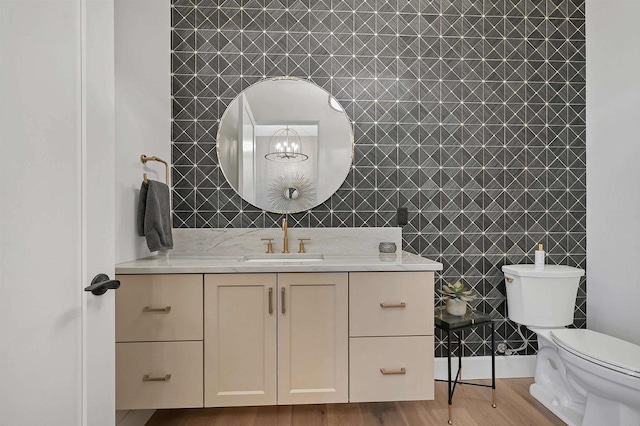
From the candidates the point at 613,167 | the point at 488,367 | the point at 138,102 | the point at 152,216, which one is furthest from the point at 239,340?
the point at 613,167

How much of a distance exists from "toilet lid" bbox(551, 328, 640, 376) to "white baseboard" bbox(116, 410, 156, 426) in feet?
7.00

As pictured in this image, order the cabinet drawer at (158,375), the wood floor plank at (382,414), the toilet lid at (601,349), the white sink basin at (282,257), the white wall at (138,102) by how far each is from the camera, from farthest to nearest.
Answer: the white sink basin at (282,257)
the wood floor plank at (382,414)
the white wall at (138,102)
the cabinet drawer at (158,375)
the toilet lid at (601,349)

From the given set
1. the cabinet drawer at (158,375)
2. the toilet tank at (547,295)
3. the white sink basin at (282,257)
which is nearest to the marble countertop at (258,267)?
the cabinet drawer at (158,375)

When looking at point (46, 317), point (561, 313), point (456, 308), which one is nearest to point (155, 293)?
point (46, 317)

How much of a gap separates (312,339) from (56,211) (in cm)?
120

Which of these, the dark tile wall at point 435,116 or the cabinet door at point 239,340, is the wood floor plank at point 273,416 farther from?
the dark tile wall at point 435,116

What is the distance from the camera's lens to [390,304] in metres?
1.74

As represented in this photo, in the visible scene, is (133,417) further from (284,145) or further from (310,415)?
(284,145)

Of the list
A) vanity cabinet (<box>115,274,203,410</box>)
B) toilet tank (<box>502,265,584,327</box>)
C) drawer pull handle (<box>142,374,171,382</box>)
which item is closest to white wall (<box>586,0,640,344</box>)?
toilet tank (<box>502,265,584,327</box>)

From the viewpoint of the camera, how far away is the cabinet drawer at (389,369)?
5.67ft

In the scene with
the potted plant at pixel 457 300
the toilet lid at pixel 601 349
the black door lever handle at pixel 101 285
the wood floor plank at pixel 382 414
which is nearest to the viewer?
the black door lever handle at pixel 101 285

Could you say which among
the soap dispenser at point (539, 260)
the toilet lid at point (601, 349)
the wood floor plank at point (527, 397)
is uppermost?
the soap dispenser at point (539, 260)

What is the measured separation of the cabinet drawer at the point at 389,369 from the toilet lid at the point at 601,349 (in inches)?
27.0

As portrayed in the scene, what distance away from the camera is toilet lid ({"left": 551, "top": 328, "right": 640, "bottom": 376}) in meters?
1.52
